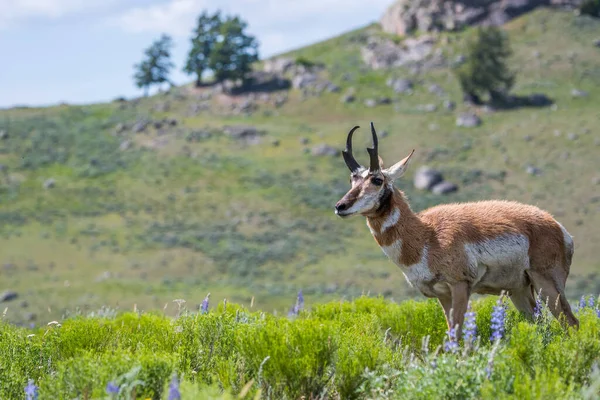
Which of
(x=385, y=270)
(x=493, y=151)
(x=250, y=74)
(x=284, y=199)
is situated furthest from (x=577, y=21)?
(x=385, y=270)

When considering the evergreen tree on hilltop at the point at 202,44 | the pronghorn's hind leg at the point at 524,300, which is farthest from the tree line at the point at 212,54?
the pronghorn's hind leg at the point at 524,300

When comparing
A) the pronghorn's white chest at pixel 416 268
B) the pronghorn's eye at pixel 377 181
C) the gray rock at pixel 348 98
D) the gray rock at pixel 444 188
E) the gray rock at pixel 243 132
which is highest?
the pronghorn's eye at pixel 377 181

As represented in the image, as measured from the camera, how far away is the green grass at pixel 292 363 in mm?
4730

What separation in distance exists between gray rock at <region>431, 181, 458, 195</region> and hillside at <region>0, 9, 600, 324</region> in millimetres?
650

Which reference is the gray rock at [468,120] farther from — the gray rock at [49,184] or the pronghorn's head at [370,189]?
the pronghorn's head at [370,189]

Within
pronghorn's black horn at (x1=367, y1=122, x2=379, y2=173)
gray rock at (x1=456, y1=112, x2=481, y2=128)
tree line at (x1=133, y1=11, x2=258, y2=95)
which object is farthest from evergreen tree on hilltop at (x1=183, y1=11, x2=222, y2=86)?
pronghorn's black horn at (x1=367, y1=122, x2=379, y2=173)

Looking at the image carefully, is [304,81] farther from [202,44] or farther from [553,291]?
[553,291]

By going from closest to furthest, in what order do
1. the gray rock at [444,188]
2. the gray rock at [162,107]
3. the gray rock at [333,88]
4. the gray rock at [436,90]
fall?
the gray rock at [444,188]
the gray rock at [436,90]
the gray rock at [333,88]
the gray rock at [162,107]

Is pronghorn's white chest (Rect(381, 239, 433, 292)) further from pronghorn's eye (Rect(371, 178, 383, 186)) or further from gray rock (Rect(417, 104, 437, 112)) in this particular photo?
gray rock (Rect(417, 104, 437, 112))

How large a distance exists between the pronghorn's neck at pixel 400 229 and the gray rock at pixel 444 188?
174 feet

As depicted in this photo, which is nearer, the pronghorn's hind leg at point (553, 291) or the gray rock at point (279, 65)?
the pronghorn's hind leg at point (553, 291)

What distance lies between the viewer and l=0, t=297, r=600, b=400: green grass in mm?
4730

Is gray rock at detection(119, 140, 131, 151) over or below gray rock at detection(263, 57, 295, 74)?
below

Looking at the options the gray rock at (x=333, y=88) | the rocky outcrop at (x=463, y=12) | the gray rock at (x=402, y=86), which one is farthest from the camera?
the rocky outcrop at (x=463, y=12)
